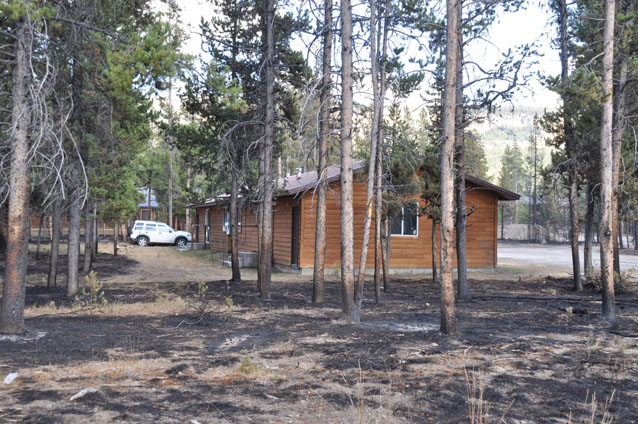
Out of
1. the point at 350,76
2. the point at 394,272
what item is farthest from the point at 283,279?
the point at 350,76

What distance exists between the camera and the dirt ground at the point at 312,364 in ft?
15.7

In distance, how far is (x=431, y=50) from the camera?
37.7 feet

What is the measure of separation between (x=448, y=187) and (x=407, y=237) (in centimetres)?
1472

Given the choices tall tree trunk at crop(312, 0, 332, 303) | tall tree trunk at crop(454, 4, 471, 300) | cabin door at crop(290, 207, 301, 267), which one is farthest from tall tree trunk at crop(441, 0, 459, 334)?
cabin door at crop(290, 207, 301, 267)

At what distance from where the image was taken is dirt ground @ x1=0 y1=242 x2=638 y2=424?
4789 mm

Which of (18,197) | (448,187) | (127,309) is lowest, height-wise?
(127,309)

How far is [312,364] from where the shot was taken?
656 cm

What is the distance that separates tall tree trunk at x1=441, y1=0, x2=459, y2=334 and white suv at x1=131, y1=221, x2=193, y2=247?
3192 centimetres

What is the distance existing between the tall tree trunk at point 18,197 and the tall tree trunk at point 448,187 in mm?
6483

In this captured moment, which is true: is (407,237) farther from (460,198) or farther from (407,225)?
(460,198)

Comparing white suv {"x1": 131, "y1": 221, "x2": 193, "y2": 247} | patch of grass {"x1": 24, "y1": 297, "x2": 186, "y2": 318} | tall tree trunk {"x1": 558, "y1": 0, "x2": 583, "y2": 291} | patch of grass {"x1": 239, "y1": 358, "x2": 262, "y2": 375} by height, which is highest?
tall tree trunk {"x1": 558, "y1": 0, "x2": 583, "y2": 291}

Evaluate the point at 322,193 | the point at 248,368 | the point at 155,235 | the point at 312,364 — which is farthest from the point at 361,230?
the point at 155,235

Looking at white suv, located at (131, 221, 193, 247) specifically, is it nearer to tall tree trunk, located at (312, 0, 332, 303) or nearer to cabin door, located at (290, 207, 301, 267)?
Answer: cabin door, located at (290, 207, 301, 267)

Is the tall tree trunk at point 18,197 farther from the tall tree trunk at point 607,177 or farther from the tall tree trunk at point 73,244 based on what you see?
the tall tree trunk at point 607,177
